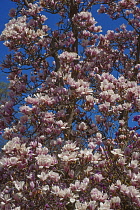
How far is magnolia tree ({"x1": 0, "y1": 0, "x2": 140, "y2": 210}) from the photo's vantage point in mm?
3602

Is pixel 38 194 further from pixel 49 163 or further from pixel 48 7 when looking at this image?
pixel 48 7

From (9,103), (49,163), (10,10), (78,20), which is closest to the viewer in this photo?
(49,163)

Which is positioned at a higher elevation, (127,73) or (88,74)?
(127,73)

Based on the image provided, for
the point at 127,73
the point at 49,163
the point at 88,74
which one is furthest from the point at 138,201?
the point at 127,73

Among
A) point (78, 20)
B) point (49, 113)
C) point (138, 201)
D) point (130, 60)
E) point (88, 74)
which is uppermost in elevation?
point (130, 60)

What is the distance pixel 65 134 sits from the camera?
4.97 metres

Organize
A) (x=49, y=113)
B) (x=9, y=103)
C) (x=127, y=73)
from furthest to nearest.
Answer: (x=127, y=73) → (x=9, y=103) → (x=49, y=113)

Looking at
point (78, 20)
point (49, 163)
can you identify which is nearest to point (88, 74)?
point (78, 20)

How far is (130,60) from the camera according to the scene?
9461mm

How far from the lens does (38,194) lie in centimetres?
370

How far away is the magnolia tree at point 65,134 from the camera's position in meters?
3.60

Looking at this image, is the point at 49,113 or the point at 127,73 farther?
the point at 127,73

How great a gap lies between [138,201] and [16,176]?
1880mm

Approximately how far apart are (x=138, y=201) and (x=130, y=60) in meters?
6.83
